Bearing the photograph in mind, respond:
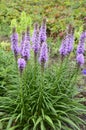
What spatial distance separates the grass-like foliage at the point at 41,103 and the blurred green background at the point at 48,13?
12.5ft

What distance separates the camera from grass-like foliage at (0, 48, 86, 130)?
4.57 m

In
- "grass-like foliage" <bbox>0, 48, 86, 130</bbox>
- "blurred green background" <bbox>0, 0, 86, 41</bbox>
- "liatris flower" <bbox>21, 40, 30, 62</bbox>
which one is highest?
"blurred green background" <bbox>0, 0, 86, 41</bbox>

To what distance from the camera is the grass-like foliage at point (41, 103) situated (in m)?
4.57

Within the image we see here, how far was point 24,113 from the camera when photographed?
4645 mm

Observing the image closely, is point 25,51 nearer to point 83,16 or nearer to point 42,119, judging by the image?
point 42,119

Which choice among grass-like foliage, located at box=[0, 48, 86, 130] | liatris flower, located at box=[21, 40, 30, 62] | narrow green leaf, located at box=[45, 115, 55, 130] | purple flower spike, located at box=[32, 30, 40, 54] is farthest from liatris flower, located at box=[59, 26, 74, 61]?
narrow green leaf, located at box=[45, 115, 55, 130]

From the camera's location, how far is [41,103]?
4.63 metres

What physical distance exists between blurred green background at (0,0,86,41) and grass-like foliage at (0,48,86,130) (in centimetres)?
381

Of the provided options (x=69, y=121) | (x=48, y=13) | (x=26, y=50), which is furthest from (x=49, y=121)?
(x=48, y=13)

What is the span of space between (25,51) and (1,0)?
8876mm

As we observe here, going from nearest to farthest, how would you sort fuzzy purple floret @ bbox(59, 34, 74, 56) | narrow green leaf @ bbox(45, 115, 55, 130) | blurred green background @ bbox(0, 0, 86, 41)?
fuzzy purple floret @ bbox(59, 34, 74, 56), narrow green leaf @ bbox(45, 115, 55, 130), blurred green background @ bbox(0, 0, 86, 41)

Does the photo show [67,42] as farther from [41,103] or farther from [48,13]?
[48,13]

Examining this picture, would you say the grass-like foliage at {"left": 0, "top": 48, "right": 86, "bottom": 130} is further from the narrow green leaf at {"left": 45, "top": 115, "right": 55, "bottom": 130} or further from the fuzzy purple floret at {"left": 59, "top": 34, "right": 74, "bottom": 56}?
the fuzzy purple floret at {"left": 59, "top": 34, "right": 74, "bottom": 56}

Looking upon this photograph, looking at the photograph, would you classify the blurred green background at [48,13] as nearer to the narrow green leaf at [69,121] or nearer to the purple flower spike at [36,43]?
the narrow green leaf at [69,121]
